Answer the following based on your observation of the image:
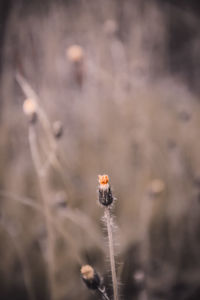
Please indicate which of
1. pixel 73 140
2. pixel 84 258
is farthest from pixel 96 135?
pixel 84 258

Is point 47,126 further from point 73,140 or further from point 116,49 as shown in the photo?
point 116,49

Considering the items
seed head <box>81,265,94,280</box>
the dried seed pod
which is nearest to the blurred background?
the dried seed pod

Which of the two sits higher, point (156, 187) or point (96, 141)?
point (96, 141)

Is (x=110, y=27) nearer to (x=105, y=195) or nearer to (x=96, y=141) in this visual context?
(x=96, y=141)

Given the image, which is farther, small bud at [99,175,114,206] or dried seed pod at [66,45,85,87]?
dried seed pod at [66,45,85,87]

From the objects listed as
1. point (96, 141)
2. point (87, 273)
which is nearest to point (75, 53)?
point (96, 141)

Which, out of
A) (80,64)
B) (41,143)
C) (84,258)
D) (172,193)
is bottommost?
(84,258)

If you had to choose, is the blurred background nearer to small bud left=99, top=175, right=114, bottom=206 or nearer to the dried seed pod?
the dried seed pod

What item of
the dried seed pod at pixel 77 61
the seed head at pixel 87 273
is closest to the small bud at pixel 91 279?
the seed head at pixel 87 273
